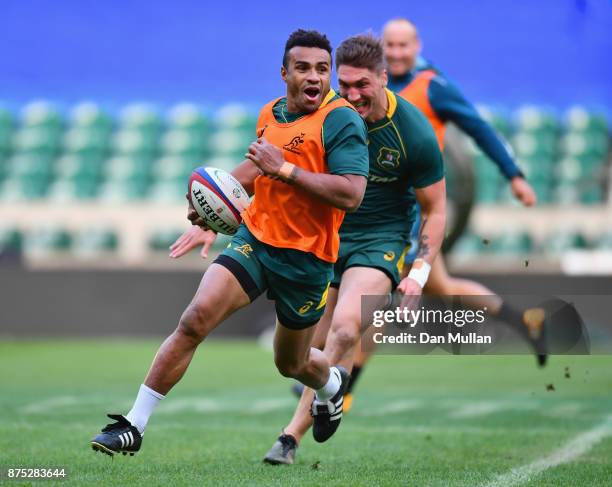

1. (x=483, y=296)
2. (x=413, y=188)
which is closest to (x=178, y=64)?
(x=483, y=296)

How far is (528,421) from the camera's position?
859 cm

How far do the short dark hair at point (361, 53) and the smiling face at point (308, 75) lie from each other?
1.95 ft

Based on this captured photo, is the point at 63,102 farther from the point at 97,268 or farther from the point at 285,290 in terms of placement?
the point at 285,290

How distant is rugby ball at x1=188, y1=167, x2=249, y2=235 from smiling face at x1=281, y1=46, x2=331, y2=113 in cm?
59

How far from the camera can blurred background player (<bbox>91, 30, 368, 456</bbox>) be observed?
5.12 m

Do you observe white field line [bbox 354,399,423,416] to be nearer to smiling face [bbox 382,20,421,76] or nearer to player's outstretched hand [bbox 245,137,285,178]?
smiling face [bbox 382,20,421,76]

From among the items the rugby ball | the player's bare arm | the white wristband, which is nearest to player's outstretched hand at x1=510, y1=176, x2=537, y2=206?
the white wristband

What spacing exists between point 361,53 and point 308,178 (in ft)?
3.82

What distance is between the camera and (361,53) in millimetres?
5836

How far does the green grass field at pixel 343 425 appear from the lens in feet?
18.5

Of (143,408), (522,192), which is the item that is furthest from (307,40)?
(522,192)

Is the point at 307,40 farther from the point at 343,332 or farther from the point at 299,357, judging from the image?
the point at 343,332

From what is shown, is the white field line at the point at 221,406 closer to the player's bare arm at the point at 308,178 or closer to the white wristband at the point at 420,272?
the white wristband at the point at 420,272

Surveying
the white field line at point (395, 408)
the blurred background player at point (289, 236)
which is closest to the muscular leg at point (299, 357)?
the blurred background player at point (289, 236)
